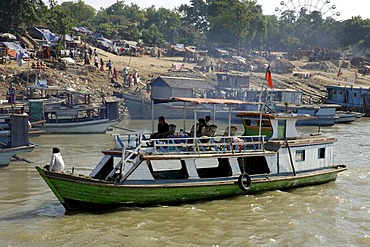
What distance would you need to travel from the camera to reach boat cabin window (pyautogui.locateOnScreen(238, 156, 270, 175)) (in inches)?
688

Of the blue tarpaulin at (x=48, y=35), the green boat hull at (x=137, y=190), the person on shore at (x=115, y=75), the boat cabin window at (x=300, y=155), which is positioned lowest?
the green boat hull at (x=137, y=190)

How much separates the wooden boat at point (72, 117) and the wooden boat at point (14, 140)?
9.07 m

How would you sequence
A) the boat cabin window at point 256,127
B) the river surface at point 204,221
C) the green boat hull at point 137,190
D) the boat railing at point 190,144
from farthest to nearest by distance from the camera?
the boat cabin window at point 256,127 < the boat railing at point 190,144 < the green boat hull at point 137,190 < the river surface at point 204,221

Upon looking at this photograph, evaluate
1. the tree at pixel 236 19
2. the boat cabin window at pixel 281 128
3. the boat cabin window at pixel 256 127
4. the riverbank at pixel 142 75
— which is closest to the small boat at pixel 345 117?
the riverbank at pixel 142 75

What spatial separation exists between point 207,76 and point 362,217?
41.6 metres

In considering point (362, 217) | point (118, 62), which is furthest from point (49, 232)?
point (118, 62)

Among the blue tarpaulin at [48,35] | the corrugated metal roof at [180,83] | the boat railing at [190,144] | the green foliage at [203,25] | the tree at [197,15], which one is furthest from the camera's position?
the tree at [197,15]

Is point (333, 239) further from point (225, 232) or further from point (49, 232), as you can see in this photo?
point (49, 232)

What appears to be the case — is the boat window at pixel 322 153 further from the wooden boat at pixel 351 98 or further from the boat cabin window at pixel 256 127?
the wooden boat at pixel 351 98

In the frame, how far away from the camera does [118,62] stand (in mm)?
54656

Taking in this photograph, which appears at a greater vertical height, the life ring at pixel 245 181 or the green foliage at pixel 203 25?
the green foliage at pixel 203 25

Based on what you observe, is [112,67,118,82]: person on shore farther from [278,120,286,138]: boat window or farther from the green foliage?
[278,120,286,138]: boat window

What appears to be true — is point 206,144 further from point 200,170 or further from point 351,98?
point 351,98

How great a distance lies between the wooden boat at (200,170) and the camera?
47.7 ft
